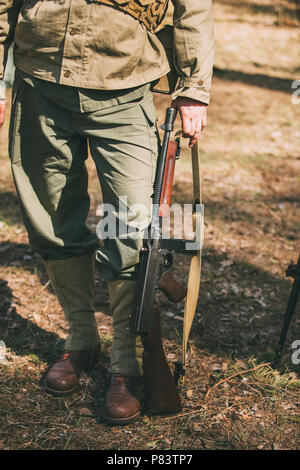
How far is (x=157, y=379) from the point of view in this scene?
2578mm

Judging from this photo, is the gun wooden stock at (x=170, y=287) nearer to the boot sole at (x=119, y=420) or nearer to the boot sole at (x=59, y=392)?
the boot sole at (x=119, y=420)

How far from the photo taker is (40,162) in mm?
2576

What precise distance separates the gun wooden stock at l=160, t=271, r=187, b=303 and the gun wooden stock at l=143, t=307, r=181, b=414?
114 mm

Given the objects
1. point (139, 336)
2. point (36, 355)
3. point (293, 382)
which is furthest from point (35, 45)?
point (293, 382)

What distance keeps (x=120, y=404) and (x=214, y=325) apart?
114 centimetres

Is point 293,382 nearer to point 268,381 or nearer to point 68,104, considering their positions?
point 268,381

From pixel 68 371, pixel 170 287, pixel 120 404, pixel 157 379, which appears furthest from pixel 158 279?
pixel 68 371

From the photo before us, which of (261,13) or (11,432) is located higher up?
(261,13)

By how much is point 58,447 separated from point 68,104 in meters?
1.61

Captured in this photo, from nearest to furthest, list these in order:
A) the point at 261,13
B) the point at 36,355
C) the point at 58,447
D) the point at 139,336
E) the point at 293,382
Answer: the point at 58,447, the point at 139,336, the point at 293,382, the point at 36,355, the point at 261,13

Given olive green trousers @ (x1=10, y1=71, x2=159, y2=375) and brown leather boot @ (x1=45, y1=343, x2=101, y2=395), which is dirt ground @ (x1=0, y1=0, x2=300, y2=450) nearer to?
brown leather boot @ (x1=45, y1=343, x2=101, y2=395)

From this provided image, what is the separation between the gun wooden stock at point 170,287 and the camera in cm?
258

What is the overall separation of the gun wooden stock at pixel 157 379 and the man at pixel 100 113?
0.10 m

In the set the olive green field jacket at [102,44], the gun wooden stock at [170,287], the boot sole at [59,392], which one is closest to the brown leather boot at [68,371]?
the boot sole at [59,392]
